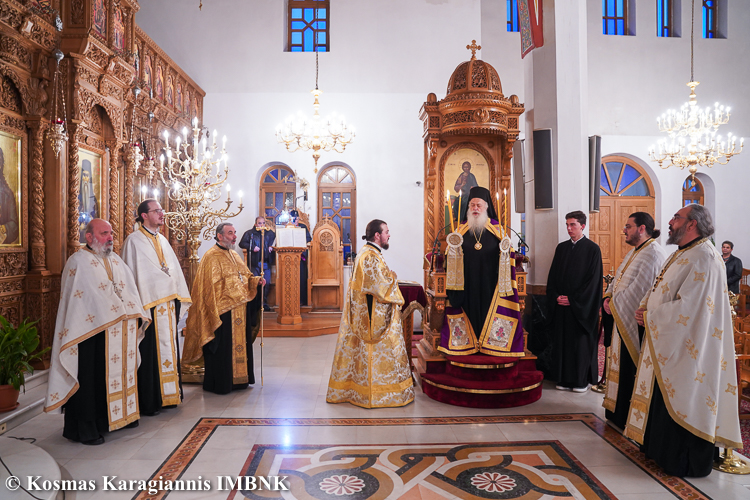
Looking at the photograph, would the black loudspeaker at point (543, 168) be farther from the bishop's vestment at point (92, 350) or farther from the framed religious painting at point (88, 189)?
the framed religious painting at point (88, 189)

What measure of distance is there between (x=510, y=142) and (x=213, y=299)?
4.08m

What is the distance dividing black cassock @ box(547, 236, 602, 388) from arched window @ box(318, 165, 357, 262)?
20.9 feet

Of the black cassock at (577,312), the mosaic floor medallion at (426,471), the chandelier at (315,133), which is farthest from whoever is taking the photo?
the chandelier at (315,133)

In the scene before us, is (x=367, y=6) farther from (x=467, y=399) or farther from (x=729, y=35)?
(x=467, y=399)

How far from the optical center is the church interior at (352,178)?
357 centimetres

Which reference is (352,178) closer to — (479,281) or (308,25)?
(308,25)

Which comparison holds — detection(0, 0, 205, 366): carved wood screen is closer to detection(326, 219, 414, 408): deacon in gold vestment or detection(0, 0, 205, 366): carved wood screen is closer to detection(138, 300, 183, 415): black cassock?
detection(138, 300, 183, 415): black cassock

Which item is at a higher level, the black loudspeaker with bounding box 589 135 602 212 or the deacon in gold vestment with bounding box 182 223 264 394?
the black loudspeaker with bounding box 589 135 602 212

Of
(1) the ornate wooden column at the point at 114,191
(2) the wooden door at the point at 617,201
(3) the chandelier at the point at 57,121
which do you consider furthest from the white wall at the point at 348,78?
(3) the chandelier at the point at 57,121

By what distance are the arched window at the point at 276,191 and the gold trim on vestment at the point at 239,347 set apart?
6.07 m

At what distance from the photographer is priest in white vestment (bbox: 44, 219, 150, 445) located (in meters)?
3.72

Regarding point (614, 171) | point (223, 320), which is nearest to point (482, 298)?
point (223, 320)

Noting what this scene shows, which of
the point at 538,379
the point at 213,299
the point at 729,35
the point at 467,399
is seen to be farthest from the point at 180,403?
the point at 729,35

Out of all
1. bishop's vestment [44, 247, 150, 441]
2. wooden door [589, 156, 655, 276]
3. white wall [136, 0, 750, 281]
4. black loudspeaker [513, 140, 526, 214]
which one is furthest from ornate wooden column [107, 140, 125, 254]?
wooden door [589, 156, 655, 276]
